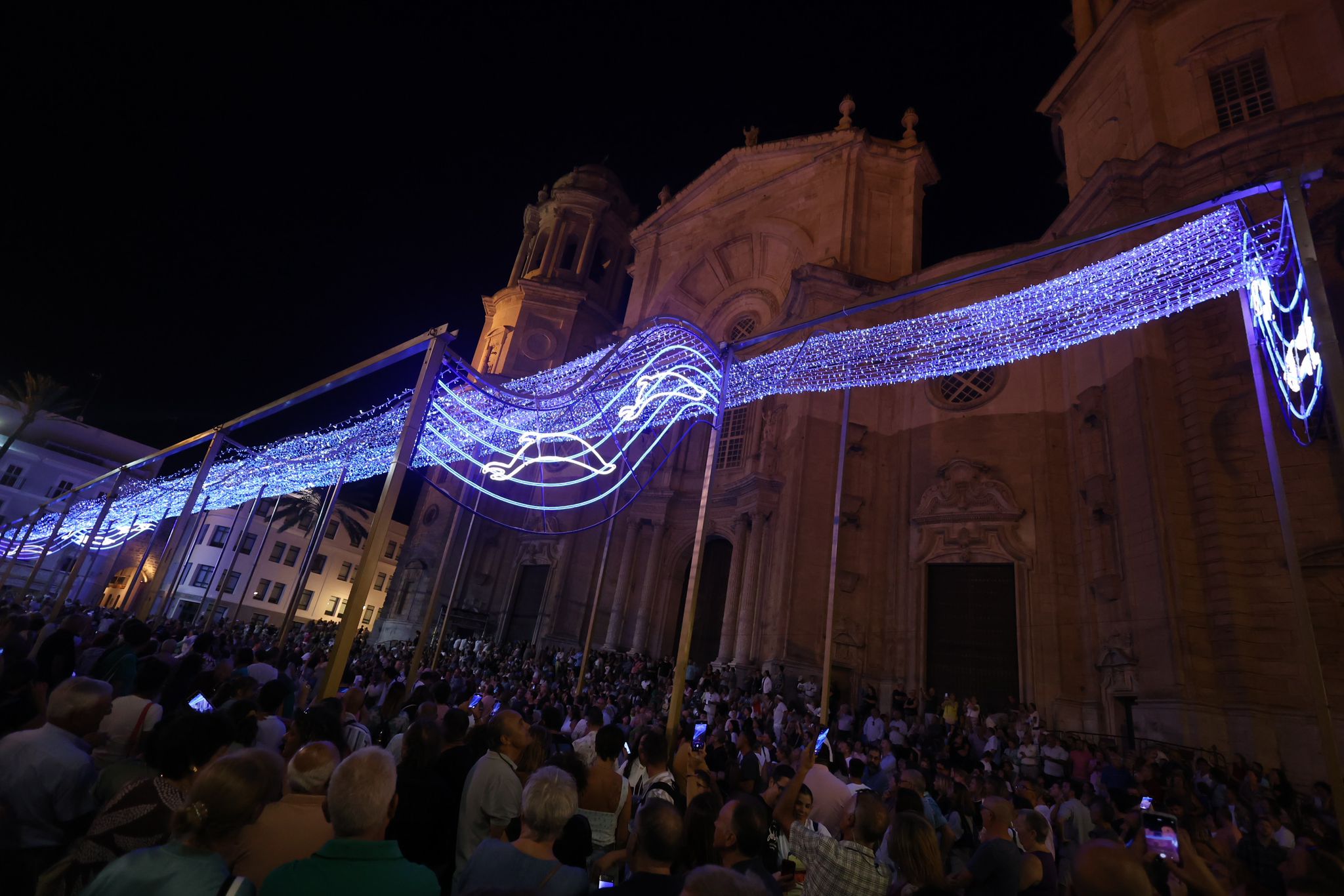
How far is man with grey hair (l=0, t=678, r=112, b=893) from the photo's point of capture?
9.82 feet

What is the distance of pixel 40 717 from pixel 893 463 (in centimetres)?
1896

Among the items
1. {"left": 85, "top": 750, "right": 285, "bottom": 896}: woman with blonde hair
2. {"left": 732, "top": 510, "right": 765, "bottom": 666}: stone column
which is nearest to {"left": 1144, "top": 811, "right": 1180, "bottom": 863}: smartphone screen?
{"left": 85, "top": 750, "right": 285, "bottom": 896}: woman with blonde hair

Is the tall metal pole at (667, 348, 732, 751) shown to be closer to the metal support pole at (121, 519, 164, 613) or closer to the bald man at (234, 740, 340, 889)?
the bald man at (234, 740, 340, 889)

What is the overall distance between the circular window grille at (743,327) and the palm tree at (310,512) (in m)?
22.3

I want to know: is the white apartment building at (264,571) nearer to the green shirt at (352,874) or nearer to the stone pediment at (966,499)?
the stone pediment at (966,499)

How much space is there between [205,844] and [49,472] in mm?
59967

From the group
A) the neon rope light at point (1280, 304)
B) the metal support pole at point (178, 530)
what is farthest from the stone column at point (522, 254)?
the neon rope light at point (1280, 304)

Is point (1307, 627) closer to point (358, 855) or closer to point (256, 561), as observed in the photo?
point (358, 855)

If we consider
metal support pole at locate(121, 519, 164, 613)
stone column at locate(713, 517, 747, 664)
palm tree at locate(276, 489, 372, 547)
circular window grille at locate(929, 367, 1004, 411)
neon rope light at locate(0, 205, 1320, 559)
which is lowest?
metal support pole at locate(121, 519, 164, 613)

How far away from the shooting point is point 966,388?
19.8 meters

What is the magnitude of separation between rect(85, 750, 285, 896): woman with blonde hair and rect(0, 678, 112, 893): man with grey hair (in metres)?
1.45

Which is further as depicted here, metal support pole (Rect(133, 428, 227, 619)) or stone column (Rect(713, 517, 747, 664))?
stone column (Rect(713, 517, 747, 664))

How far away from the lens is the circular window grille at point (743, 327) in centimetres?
2731

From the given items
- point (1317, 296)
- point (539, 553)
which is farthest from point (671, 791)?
point (539, 553)
